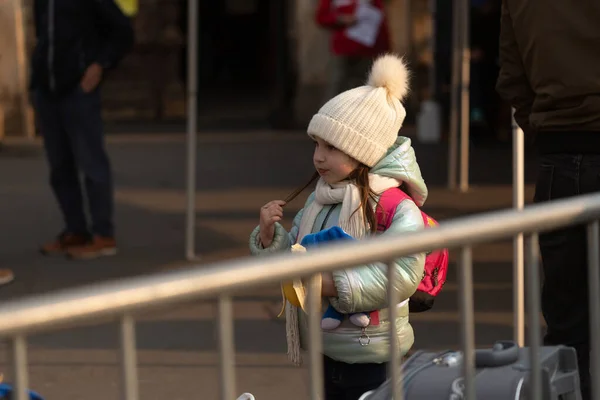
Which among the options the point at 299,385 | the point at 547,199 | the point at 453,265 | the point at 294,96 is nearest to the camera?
the point at 547,199

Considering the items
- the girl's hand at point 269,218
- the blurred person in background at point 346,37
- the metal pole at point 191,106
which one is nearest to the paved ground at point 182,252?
the metal pole at point 191,106

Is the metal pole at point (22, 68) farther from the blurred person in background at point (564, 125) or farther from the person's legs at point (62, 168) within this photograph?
the blurred person in background at point (564, 125)

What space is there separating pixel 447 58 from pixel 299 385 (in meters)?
8.63

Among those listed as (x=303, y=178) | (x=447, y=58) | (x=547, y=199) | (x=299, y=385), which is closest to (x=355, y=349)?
(x=547, y=199)

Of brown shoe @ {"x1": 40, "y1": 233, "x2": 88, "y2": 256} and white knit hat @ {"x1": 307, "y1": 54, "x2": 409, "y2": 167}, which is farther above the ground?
white knit hat @ {"x1": 307, "y1": 54, "x2": 409, "y2": 167}

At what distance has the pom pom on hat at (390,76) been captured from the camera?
3514 millimetres

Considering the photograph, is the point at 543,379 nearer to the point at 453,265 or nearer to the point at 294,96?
the point at 453,265

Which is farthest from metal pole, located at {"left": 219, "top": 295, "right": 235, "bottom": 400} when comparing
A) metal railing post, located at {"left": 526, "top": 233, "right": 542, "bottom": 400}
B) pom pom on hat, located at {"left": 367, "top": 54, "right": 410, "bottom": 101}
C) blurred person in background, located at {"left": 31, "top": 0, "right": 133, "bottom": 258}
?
blurred person in background, located at {"left": 31, "top": 0, "right": 133, "bottom": 258}

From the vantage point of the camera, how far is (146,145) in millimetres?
13078

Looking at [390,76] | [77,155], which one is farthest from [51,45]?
[390,76]

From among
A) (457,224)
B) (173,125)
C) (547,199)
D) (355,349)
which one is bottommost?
(173,125)

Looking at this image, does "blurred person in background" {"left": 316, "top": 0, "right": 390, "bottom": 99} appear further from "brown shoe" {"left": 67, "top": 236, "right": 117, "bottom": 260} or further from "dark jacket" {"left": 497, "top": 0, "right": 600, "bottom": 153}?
"dark jacket" {"left": 497, "top": 0, "right": 600, "bottom": 153}

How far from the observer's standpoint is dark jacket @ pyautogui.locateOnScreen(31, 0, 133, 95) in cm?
722

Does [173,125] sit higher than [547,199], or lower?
lower
